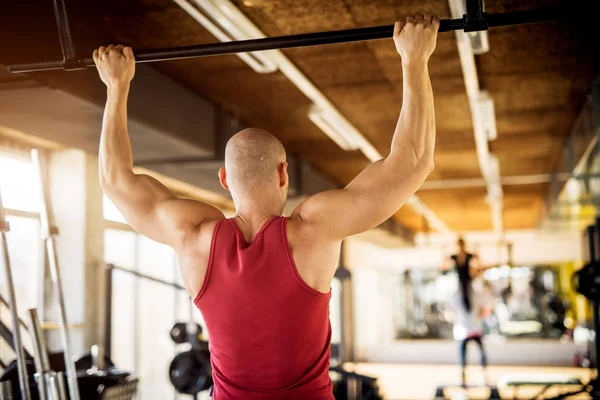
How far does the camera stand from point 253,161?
1.71 m

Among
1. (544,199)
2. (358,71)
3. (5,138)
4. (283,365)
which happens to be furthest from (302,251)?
(544,199)

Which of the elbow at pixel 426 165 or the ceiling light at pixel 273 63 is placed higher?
the ceiling light at pixel 273 63

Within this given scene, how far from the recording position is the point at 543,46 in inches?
167

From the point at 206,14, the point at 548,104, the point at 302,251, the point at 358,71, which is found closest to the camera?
the point at 302,251

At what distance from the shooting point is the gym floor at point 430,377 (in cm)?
880

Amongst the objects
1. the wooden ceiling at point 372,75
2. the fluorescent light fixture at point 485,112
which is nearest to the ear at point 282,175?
the wooden ceiling at point 372,75

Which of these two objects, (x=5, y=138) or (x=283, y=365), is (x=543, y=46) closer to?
(x=283, y=365)

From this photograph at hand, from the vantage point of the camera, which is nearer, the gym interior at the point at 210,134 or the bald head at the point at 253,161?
the bald head at the point at 253,161

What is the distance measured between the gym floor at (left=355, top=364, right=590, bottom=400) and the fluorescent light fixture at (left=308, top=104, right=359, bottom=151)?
12.5ft

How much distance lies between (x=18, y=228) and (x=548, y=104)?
14.9 feet

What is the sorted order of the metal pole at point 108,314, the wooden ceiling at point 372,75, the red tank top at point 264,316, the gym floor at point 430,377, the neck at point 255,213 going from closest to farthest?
the red tank top at point 264,316 < the neck at point 255,213 < the wooden ceiling at point 372,75 < the metal pole at point 108,314 < the gym floor at point 430,377

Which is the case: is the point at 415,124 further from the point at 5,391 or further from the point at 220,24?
the point at 5,391

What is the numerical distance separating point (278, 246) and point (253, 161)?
0.79 feet

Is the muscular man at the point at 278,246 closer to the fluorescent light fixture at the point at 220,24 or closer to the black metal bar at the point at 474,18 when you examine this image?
the black metal bar at the point at 474,18
